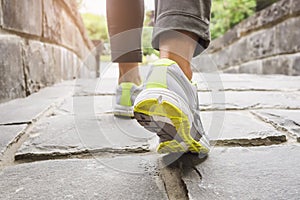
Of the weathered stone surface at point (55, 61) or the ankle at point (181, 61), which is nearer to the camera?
the ankle at point (181, 61)

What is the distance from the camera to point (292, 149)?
68 cm

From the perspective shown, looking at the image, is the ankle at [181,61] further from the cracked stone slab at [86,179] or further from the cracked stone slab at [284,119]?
the cracked stone slab at [284,119]

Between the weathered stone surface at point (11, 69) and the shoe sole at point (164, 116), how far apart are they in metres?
0.84

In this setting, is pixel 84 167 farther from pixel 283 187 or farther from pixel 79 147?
pixel 283 187

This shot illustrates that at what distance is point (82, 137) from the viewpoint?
0.82 meters

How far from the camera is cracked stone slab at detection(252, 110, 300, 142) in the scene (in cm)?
83

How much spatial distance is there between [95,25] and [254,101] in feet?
19.9

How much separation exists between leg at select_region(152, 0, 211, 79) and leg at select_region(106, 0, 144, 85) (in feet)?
1.11

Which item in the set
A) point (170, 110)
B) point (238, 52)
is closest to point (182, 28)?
point (170, 110)

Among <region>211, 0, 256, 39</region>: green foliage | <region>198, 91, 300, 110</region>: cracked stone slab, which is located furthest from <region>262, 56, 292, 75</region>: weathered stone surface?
<region>211, 0, 256, 39</region>: green foliage

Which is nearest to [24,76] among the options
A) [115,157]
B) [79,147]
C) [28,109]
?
[28,109]

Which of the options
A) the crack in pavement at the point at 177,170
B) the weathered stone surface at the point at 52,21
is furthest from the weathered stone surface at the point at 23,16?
the crack in pavement at the point at 177,170

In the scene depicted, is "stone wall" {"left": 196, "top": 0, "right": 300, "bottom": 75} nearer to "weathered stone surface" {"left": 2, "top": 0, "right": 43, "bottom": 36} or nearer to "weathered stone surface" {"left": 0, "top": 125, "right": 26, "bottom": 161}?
"weathered stone surface" {"left": 2, "top": 0, "right": 43, "bottom": 36}

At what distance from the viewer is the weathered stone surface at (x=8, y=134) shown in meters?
0.72
